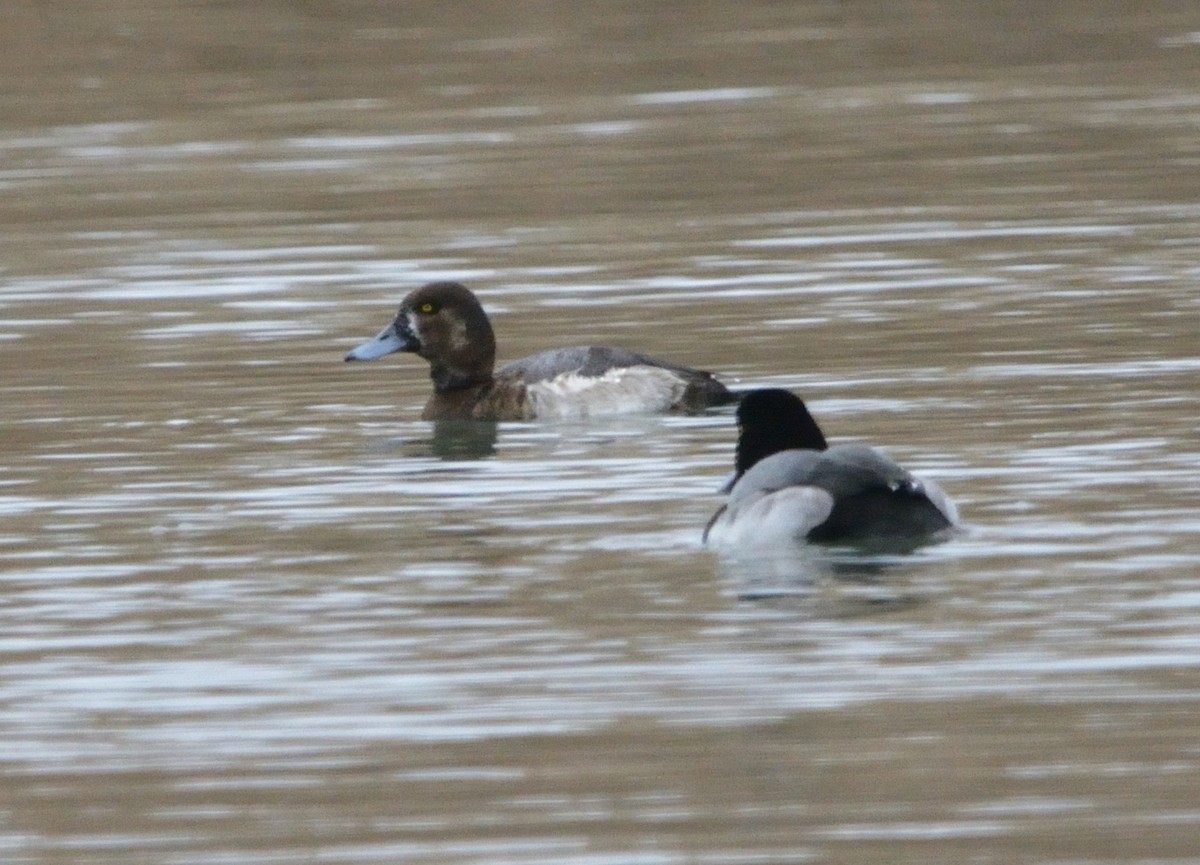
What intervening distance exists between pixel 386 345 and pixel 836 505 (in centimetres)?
524

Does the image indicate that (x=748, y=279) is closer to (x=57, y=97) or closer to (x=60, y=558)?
(x=60, y=558)

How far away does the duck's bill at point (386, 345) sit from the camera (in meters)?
14.5

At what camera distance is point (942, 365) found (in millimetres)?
13945

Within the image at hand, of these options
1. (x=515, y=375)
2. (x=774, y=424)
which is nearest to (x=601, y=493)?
(x=774, y=424)

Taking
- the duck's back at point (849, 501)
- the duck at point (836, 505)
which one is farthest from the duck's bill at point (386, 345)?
the duck's back at point (849, 501)

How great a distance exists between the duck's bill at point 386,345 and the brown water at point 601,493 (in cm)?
25

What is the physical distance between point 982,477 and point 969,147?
40.3 ft

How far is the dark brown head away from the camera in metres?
14.2

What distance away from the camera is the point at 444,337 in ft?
47.1

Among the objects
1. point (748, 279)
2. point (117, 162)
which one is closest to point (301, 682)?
point (748, 279)

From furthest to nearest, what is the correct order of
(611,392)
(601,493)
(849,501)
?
1. (611,392)
2. (601,493)
3. (849,501)

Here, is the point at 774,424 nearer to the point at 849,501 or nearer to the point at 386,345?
the point at 849,501

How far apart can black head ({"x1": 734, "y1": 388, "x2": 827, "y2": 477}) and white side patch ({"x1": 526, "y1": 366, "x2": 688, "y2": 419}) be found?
112 inches

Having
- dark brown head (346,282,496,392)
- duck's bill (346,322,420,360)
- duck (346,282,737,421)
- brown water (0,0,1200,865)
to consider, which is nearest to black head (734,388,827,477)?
brown water (0,0,1200,865)
